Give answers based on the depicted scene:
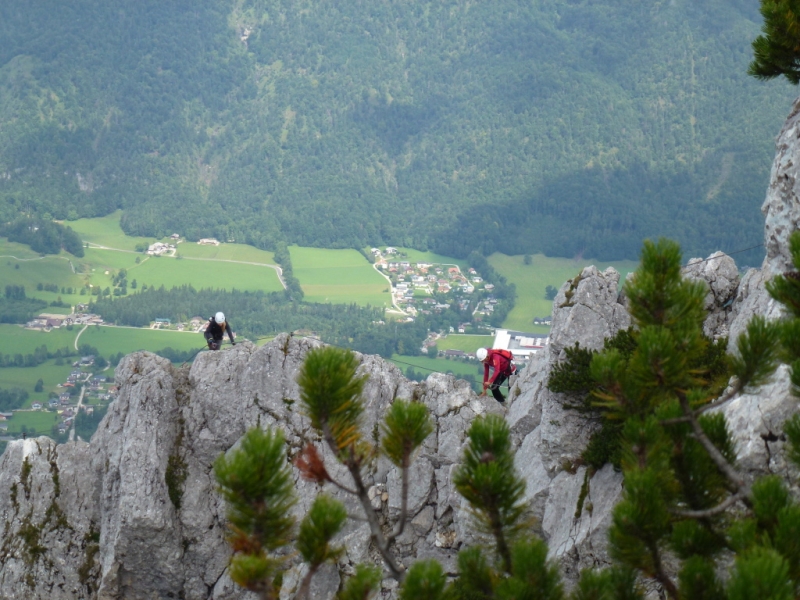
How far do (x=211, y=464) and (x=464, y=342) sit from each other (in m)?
94.0

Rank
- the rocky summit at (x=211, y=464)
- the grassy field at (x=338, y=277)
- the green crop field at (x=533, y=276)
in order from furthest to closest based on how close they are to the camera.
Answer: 1. the grassy field at (x=338, y=277)
2. the green crop field at (x=533, y=276)
3. the rocky summit at (x=211, y=464)

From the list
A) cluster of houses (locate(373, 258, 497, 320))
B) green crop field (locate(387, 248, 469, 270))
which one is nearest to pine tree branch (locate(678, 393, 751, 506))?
cluster of houses (locate(373, 258, 497, 320))

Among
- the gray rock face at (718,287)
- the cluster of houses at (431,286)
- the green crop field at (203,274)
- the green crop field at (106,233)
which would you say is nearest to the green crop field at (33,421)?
the green crop field at (203,274)

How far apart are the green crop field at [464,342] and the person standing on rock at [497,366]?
86.0 metres

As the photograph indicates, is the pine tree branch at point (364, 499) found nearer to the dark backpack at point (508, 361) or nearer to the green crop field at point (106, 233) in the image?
the dark backpack at point (508, 361)

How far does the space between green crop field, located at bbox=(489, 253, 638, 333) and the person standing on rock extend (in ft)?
327

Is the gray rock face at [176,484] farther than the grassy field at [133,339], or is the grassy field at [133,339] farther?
the grassy field at [133,339]

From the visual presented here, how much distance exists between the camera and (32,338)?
5015 inches

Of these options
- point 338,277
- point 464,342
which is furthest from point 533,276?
point 464,342

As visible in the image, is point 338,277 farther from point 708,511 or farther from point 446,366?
point 708,511

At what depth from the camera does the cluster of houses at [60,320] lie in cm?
13075

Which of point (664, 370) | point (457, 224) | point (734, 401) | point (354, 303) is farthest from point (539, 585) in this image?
point (457, 224)

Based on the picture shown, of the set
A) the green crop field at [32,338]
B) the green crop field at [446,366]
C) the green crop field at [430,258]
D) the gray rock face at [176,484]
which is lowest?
the green crop field at [32,338]

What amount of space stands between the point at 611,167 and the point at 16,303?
403 ft
